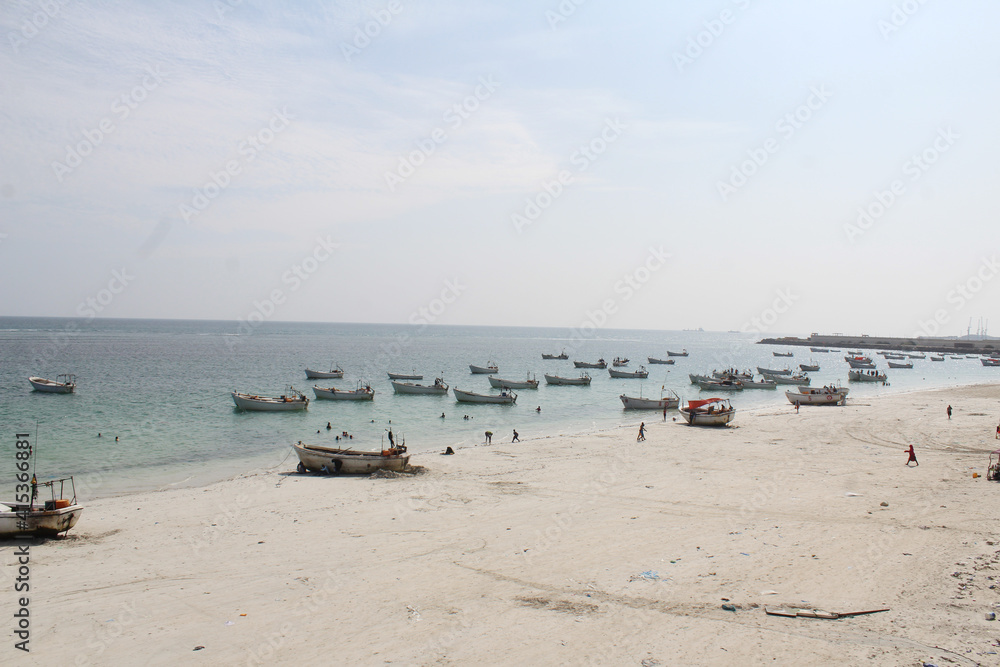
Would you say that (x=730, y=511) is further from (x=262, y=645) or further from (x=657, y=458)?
(x=262, y=645)

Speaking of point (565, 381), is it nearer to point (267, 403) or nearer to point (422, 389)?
point (422, 389)

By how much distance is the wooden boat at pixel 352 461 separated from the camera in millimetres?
25859

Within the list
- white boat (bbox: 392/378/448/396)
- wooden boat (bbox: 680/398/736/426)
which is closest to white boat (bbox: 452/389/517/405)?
white boat (bbox: 392/378/448/396)

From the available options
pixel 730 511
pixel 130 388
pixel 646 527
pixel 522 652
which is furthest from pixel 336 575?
pixel 130 388

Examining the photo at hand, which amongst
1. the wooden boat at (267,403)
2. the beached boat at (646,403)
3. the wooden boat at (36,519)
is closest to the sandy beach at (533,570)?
the wooden boat at (36,519)

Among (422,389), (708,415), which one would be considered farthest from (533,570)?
(422,389)

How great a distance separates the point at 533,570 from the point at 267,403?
40.4m

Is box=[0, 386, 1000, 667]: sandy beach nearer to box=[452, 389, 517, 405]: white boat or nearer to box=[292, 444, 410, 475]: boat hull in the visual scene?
box=[292, 444, 410, 475]: boat hull

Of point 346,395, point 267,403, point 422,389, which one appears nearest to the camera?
point 267,403

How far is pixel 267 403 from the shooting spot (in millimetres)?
48969

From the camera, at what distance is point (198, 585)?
13195 mm

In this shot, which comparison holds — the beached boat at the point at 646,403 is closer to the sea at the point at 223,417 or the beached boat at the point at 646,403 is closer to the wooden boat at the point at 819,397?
the sea at the point at 223,417

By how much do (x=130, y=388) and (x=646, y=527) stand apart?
60303 mm

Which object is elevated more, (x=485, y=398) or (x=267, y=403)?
(x=267, y=403)
